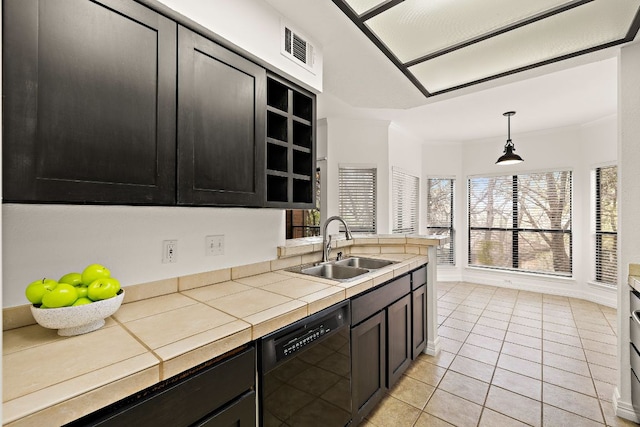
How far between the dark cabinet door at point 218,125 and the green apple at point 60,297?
51 centimetres

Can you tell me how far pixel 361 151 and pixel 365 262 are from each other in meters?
2.27

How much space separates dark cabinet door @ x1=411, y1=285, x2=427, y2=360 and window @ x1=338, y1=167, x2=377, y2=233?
1816 millimetres

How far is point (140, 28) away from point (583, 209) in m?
5.95

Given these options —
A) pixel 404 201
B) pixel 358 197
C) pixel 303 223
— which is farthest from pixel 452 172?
pixel 303 223

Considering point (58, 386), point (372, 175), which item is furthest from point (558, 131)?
point (58, 386)

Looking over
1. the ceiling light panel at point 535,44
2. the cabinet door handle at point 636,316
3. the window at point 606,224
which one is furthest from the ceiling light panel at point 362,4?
the window at point 606,224

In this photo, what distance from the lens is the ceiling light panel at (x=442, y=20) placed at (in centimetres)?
157

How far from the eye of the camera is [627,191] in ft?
6.38

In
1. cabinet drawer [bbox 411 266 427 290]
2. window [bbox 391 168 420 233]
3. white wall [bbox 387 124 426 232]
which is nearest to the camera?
cabinet drawer [bbox 411 266 427 290]

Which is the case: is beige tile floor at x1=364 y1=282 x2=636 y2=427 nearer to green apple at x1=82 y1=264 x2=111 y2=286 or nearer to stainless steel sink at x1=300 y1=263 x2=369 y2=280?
stainless steel sink at x1=300 y1=263 x2=369 y2=280

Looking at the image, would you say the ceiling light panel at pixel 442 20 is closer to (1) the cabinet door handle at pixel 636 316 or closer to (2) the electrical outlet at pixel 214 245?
(2) the electrical outlet at pixel 214 245

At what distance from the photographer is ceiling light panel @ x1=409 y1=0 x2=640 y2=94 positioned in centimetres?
164

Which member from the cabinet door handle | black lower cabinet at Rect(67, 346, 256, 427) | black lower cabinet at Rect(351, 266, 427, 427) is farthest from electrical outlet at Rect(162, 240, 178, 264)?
the cabinet door handle

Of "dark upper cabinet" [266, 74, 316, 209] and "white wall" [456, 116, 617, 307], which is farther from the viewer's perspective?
"white wall" [456, 116, 617, 307]
